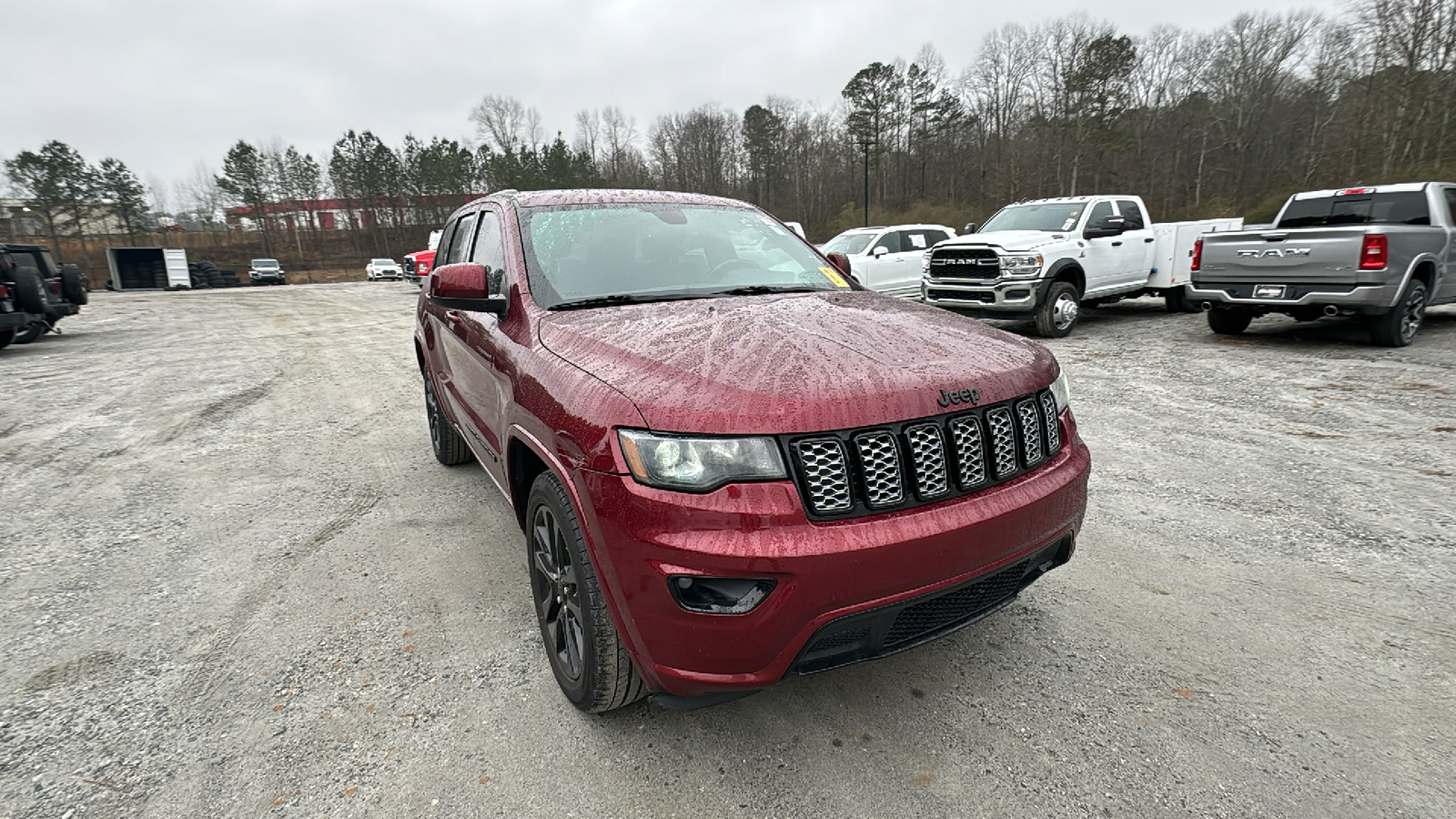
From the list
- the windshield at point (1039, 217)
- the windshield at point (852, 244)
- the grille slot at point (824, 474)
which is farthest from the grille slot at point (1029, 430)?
the windshield at point (852, 244)

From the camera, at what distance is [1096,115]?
136 feet

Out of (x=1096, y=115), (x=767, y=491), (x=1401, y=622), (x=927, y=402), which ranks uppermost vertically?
(x=1096, y=115)

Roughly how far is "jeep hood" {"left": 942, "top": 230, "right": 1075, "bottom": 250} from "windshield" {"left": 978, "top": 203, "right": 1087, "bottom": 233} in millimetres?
210

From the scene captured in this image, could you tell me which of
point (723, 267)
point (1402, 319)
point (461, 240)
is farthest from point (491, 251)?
point (1402, 319)

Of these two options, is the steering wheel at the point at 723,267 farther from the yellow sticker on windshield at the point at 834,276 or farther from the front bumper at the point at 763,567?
the front bumper at the point at 763,567

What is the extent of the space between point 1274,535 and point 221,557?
18.1 feet

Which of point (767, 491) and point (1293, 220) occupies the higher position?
point (1293, 220)

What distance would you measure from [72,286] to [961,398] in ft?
62.1

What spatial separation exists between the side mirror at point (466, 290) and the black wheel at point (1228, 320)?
10135 mm

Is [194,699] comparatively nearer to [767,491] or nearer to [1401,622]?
[767,491]

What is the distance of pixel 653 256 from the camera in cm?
299

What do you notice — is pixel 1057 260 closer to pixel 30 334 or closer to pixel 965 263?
Result: pixel 965 263

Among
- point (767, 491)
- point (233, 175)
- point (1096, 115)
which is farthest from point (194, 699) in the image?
point (233, 175)

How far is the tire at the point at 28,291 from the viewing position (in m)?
11.0
